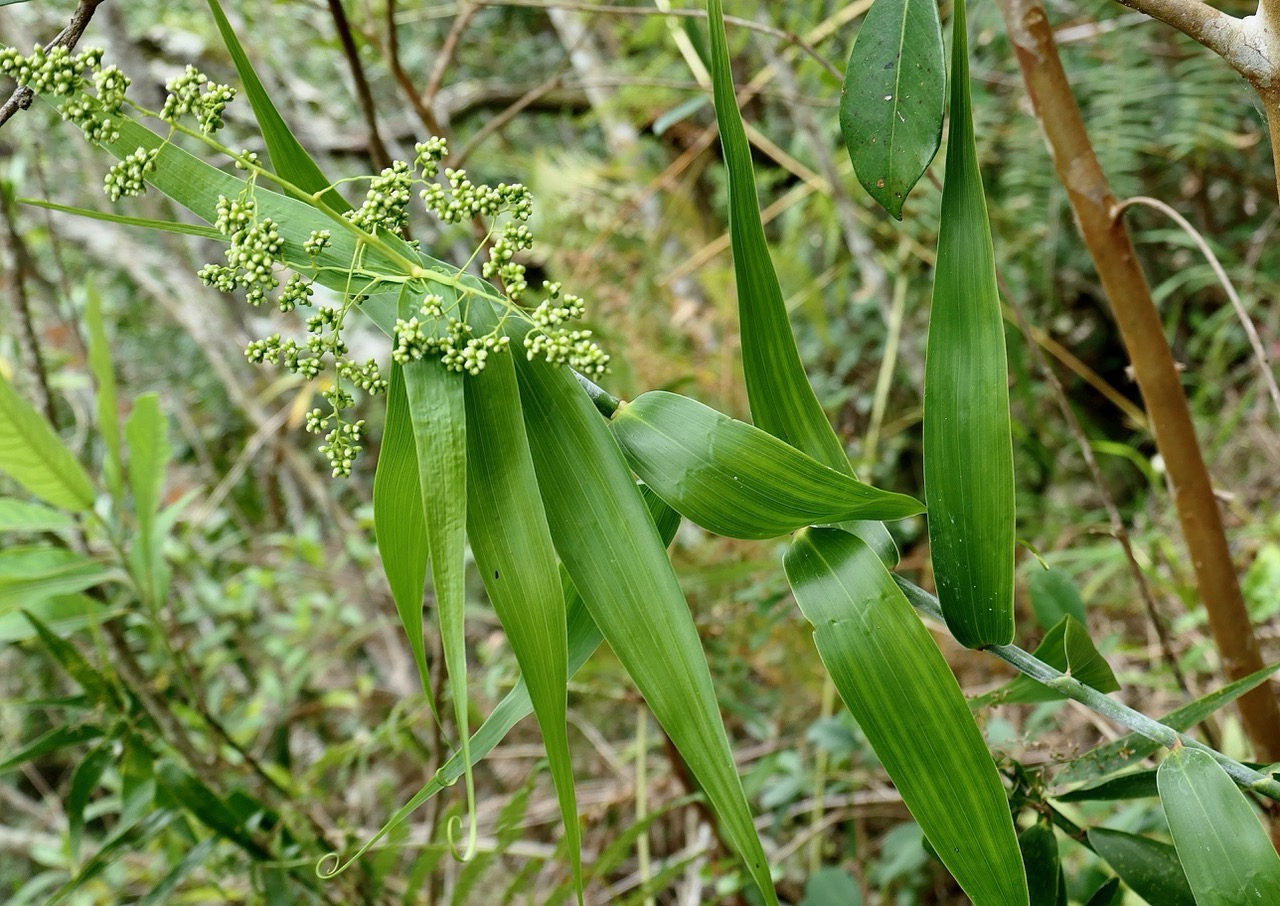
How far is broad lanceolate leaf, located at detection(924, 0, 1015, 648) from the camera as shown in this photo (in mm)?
404

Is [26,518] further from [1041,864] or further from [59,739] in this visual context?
[1041,864]

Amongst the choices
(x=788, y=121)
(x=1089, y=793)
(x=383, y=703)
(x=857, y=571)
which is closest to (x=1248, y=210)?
(x=788, y=121)

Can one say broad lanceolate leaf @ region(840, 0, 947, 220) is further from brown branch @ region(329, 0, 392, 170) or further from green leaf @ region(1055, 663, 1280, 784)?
brown branch @ region(329, 0, 392, 170)

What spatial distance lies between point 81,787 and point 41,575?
206mm

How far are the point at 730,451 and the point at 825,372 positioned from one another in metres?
1.89

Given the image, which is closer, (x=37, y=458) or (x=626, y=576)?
(x=626, y=576)

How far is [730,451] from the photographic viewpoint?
0.38 m

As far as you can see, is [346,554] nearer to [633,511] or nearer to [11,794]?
[11,794]

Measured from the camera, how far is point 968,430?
41 centimetres

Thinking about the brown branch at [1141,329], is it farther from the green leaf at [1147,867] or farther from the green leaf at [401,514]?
the green leaf at [401,514]

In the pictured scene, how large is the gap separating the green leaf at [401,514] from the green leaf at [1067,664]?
30 cm

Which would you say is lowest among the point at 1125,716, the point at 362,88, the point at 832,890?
the point at 832,890

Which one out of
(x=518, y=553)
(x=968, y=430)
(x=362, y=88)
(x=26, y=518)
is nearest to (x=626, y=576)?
(x=518, y=553)

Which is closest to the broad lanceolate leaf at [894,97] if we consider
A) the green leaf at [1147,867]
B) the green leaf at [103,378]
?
the green leaf at [1147,867]
